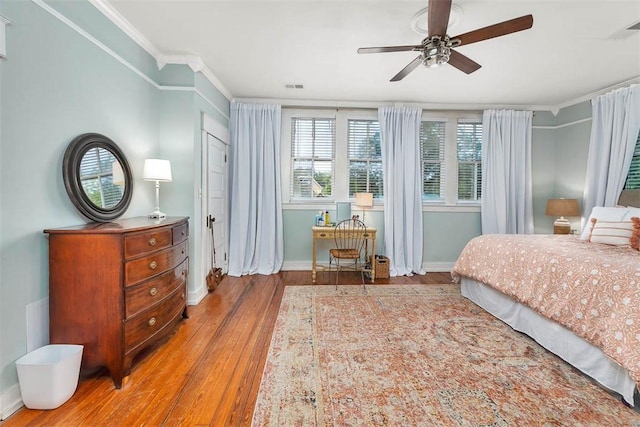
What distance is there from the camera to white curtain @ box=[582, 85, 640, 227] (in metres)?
3.37

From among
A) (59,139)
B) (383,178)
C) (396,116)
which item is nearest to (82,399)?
(59,139)

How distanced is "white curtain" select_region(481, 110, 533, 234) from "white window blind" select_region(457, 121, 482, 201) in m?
0.20

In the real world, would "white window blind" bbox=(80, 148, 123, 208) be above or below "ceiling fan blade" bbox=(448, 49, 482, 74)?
below

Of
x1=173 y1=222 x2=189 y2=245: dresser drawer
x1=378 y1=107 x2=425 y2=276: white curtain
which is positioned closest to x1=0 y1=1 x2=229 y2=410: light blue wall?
x1=173 y1=222 x2=189 y2=245: dresser drawer

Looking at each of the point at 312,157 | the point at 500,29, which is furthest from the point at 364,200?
the point at 500,29

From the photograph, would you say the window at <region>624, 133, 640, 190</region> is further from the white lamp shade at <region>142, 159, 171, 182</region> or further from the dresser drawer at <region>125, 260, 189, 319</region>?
the white lamp shade at <region>142, 159, 171, 182</region>

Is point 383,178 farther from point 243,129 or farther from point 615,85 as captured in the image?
point 615,85

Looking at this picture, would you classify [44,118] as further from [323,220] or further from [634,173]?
[634,173]

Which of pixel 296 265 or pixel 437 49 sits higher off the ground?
pixel 437 49

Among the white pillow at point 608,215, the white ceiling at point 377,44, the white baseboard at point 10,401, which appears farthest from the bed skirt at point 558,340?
the white baseboard at point 10,401

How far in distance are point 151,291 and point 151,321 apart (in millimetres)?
211

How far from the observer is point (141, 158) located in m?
2.67

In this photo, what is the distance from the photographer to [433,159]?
4.49 m

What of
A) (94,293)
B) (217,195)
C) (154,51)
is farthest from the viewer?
(217,195)
